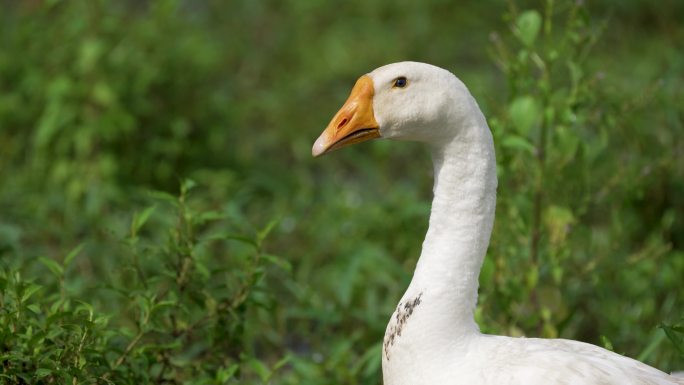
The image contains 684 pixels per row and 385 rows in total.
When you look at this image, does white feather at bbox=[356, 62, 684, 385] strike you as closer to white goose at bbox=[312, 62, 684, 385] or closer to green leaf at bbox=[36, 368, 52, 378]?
white goose at bbox=[312, 62, 684, 385]

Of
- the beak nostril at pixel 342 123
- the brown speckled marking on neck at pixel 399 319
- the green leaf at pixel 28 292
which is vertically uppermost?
the beak nostril at pixel 342 123

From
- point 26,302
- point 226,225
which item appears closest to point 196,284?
point 26,302

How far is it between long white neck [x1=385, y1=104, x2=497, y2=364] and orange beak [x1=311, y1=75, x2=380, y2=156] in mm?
189

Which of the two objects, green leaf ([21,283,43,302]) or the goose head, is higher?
the goose head

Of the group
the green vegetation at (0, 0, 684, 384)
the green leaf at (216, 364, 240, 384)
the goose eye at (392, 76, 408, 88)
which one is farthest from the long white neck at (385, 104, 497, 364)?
the green leaf at (216, 364, 240, 384)

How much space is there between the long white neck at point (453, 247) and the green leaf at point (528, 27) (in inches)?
30.4

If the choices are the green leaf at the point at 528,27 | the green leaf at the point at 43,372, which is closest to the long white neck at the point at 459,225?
the green leaf at the point at 528,27

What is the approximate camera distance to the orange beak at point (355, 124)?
2.73 meters

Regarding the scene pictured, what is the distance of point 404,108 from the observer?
2.69 m

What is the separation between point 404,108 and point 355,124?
139 mm

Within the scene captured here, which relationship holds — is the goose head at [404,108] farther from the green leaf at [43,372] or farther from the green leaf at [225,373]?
the green leaf at [43,372]

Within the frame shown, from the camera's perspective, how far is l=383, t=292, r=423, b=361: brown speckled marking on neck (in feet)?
9.03

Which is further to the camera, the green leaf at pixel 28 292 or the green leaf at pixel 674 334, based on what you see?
the green leaf at pixel 28 292

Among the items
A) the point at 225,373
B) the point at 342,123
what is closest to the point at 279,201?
the point at 225,373
